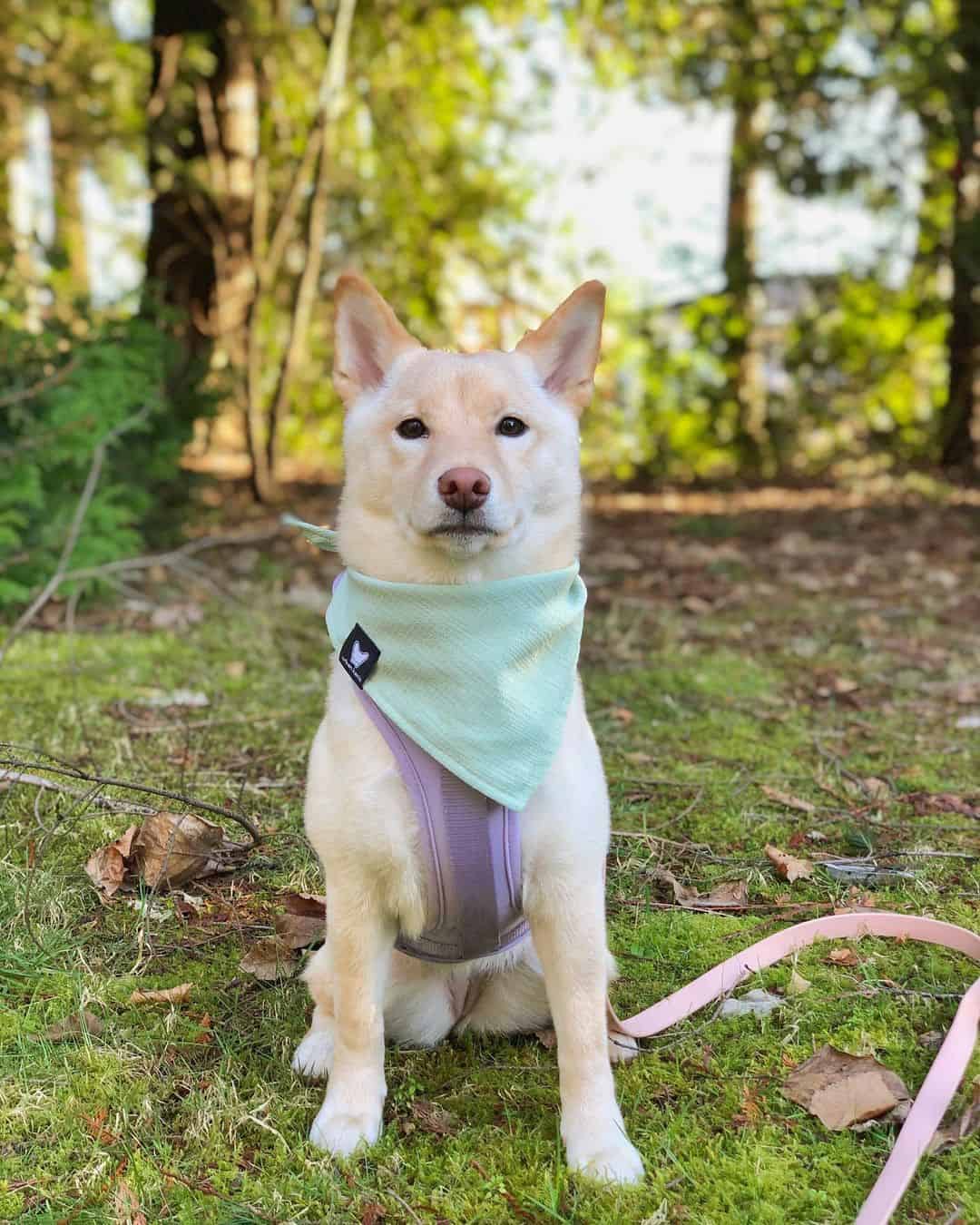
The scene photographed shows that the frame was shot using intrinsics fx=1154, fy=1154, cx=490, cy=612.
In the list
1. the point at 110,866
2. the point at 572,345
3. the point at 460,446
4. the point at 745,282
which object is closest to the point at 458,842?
the point at 460,446

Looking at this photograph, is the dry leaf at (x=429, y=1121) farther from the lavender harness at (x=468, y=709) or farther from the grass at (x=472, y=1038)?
the lavender harness at (x=468, y=709)

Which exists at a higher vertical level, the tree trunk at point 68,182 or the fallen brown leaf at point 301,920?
the tree trunk at point 68,182

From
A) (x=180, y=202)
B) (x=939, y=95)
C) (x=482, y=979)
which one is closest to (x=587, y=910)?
(x=482, y=979)

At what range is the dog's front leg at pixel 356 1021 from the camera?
7.34 ft

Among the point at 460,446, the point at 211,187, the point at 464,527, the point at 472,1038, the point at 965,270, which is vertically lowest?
the point at 472,1038

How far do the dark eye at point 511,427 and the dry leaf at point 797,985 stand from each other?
1407 millimetres

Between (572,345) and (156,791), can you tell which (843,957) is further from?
(156,791)

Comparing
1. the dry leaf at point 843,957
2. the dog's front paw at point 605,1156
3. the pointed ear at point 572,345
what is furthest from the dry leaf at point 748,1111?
the pointed ear at point 572,345

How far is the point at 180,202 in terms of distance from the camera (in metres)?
9.17

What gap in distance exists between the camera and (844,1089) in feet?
7.40

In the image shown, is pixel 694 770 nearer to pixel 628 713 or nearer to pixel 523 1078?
pixel 628 713

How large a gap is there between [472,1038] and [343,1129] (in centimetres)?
47

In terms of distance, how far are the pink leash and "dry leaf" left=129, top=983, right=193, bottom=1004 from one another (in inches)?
38.8

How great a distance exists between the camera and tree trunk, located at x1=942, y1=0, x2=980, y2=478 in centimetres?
923
